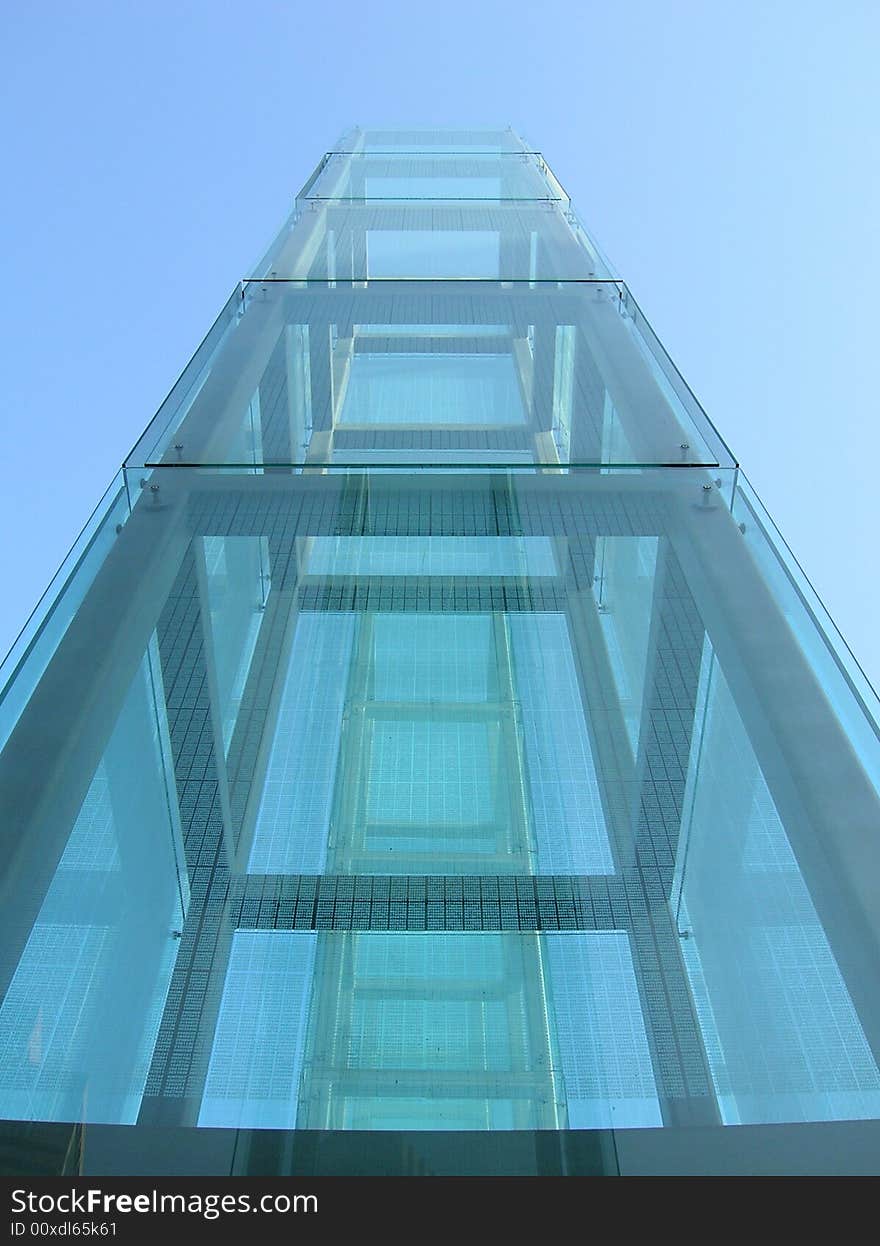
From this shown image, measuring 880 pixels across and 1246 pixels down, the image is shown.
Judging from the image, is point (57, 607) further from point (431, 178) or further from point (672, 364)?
point (431, 178)

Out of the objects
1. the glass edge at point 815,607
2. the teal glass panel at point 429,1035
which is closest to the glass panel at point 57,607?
the teal glass panel at point 429,1035

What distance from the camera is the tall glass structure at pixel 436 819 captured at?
3.55 ft

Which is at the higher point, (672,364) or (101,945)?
(672,364)

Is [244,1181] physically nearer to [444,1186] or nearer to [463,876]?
[444,1186]

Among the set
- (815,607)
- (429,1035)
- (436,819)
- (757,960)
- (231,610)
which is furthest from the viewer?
(231,610)

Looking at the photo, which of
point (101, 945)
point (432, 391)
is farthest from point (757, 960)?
point (432, 391)

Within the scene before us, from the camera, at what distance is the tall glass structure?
108 cm

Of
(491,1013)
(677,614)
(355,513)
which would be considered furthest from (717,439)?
(491,1013)

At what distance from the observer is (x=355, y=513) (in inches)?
79.0

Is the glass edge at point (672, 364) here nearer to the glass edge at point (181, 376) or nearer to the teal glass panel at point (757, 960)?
the teal glass panel at point (757, 960)

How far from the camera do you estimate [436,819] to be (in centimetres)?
146

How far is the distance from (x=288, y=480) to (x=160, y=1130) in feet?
4.19

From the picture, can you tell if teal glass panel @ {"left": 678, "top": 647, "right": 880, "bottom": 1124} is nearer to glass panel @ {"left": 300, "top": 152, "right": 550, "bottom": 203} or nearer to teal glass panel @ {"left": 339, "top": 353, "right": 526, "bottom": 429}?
teal glass panel @ {"left": 339, "top": 353, "right": 526, "bottom": 429}

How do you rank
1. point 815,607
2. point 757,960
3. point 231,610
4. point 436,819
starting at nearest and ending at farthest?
point 757,960
point 436,819
point 815,607
point 231,610
